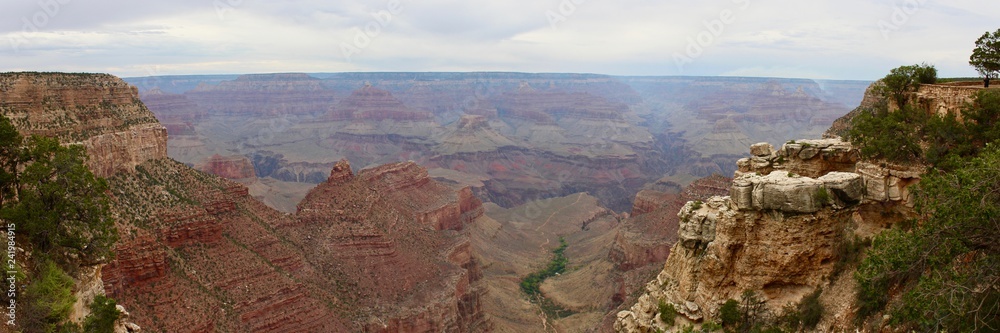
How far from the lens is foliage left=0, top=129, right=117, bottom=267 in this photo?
1975cm

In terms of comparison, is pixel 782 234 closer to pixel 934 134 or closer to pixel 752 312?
pixel 752 312

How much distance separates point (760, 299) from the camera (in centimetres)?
2139

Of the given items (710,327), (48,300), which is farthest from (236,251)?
(710,327)

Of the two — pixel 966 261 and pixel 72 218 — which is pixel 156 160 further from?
pixel 966 261

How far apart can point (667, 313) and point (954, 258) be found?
1022 cm

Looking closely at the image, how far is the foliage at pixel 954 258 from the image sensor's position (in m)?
13.8

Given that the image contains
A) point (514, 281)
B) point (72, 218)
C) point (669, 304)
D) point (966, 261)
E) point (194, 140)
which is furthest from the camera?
point (194, 140)

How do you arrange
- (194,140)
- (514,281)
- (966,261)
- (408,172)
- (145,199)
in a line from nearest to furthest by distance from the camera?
(966,261) < (145,199) < (514,281) < (408,172) < (194,140)

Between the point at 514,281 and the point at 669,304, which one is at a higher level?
the point at 669,304

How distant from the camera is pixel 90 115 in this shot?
43.0 m

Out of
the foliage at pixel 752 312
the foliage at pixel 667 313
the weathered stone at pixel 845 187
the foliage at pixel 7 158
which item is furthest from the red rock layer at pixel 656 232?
the foliage at pixel 7 158

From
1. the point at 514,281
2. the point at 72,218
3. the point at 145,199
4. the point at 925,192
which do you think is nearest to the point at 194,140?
the point at 514,281

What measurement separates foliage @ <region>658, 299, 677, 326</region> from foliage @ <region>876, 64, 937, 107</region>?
14.7 m

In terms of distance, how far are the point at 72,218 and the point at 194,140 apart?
625 ft
